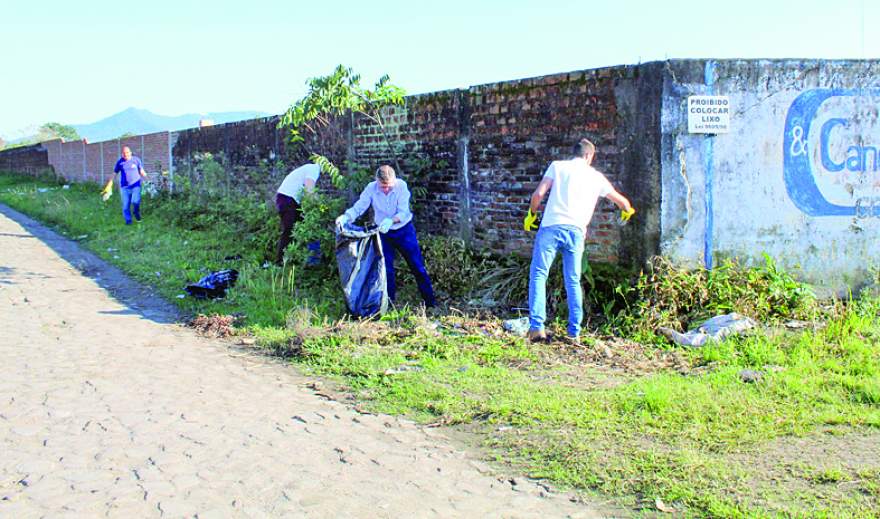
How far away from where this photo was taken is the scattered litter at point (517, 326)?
6.74 meters

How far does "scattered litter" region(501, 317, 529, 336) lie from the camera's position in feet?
22.1

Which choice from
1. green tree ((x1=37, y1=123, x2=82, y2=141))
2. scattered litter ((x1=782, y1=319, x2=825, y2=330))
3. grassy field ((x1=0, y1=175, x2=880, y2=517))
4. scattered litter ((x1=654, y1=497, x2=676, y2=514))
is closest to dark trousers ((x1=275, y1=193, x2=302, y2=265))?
grassy field ((x1=0, y1=175, x2=880, y2=517))

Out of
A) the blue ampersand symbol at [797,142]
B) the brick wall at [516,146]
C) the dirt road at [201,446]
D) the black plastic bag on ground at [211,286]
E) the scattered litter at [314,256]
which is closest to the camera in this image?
the dirt road at [201,446]

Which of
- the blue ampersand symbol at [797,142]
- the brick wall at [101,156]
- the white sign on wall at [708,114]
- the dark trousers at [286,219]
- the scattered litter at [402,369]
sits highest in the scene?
the brick wall at [101,156]

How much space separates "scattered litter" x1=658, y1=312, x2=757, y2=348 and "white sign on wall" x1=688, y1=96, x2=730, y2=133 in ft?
5.29

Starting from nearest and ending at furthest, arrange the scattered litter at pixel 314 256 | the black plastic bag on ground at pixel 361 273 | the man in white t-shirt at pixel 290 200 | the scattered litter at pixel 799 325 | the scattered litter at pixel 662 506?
the scattered litter at pixel 662 506 → the scattered litter at pixel 799 325 → the black plastic bag on ground at pixel 361 273 → the scattered litter at pixel 314 256 → the man in white t-shirt at pixel 290 200

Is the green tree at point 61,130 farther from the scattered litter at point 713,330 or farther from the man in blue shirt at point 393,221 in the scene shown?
the scattered litter at point 713,330

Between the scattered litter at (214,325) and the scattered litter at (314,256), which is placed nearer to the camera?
the scattered litter at (214,325)

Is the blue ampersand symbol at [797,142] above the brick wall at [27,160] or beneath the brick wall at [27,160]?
beneath

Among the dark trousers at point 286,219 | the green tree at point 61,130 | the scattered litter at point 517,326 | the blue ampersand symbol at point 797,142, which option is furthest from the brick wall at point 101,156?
the green tree at point 61,130

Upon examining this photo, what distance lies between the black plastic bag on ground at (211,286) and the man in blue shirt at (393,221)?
2.02 metres

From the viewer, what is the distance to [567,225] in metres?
6.37

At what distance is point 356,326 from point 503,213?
84.5 inches

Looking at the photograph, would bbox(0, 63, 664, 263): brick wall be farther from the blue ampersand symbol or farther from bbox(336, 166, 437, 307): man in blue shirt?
the blue ampersand symbol
